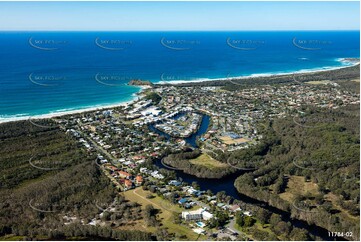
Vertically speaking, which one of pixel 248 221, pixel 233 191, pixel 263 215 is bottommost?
pixel 233 191

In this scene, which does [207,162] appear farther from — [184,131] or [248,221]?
[248,221]

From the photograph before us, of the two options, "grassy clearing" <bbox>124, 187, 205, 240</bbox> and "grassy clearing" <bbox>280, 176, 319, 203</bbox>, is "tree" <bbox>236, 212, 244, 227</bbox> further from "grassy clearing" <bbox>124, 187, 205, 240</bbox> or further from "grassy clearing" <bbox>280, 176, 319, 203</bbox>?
"grassy clearing" <bbox>280, 176, 319, 203</bbox>

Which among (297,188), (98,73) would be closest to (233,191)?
(297,188)

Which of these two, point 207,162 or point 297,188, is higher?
point 297,188

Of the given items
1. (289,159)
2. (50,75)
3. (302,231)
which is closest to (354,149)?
(289,159)

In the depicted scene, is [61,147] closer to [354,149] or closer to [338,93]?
[354,149]

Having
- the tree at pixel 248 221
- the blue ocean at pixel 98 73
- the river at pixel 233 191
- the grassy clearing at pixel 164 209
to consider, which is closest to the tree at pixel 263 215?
the tree at pixel 248 221
